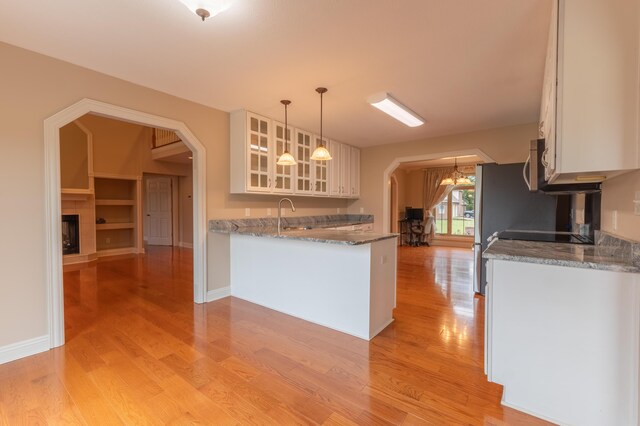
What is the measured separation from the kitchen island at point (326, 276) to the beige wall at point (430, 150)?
2828 millimetres

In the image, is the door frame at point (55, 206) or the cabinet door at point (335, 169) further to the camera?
the cabinet door at point (335, 169)

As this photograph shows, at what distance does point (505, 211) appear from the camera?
3756mm

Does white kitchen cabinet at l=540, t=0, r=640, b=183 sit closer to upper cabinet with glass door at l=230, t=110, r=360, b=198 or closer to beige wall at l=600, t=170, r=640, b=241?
beige wall at l=600, t=170, r=640, b=241

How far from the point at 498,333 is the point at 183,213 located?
27.4 ft

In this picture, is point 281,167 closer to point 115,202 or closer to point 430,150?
point 430,150

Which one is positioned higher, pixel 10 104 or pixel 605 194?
pixel 10 104

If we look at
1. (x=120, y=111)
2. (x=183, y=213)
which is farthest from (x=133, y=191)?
(x=120, y=111)

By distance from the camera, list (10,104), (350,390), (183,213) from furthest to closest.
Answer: (183,213), (10,104), (350,390)

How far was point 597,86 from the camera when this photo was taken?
4.60 feet

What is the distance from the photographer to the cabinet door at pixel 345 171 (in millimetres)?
5605

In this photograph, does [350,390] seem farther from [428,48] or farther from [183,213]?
[183,213]

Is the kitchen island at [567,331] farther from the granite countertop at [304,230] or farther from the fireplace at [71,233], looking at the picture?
the fireplace at [71,233]

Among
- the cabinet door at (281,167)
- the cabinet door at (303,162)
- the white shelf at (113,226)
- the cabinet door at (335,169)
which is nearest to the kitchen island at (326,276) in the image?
the cabinet door at (281,167)

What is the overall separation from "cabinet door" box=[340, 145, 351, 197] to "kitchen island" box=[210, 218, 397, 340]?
8.44 ft
